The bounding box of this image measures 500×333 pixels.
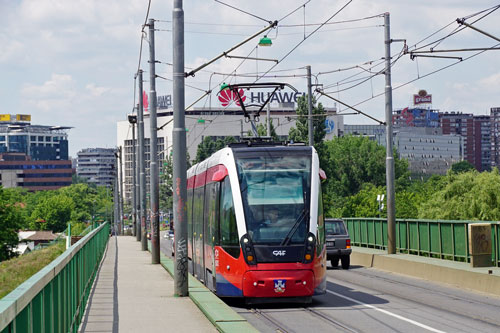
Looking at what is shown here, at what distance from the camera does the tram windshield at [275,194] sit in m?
16.9

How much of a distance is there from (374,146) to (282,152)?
119 meters

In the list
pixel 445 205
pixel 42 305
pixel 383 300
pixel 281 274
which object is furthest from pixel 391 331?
pixel 445 205

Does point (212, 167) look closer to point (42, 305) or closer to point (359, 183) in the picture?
point (42, 305)

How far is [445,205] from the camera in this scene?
53.2 meters

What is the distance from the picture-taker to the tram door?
70.8 ft

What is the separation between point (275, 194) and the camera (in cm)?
1727

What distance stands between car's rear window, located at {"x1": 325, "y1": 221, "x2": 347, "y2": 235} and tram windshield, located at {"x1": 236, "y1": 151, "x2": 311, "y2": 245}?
1257cm

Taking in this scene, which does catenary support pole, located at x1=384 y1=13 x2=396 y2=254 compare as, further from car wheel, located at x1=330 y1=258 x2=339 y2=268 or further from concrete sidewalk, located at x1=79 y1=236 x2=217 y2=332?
concrete sidewalk, located at x1=79 y1=236 x2=217 y2=332

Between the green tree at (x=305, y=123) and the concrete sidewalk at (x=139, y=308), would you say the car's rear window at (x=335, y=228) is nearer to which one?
the concrete sidewalk at (x=139, y=308)

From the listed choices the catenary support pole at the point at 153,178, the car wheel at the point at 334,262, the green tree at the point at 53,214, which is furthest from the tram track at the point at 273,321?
the green tree at the point at 53,214

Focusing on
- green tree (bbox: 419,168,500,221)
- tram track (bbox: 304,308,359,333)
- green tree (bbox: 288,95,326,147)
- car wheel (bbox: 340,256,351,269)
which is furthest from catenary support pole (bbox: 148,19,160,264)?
green tree (bbox: 288,95,326,147)

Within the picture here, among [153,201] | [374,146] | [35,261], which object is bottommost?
[35,261]

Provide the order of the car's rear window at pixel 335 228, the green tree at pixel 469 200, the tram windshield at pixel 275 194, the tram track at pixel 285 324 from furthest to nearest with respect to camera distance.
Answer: the green tree at pixel 469 200
the car's rear window at pixel 335 228
the tram windshield at pixel 275 194
the tram track at pixel 285 324

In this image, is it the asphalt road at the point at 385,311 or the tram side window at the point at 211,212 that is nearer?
the asphalt road at the point at 385,311
